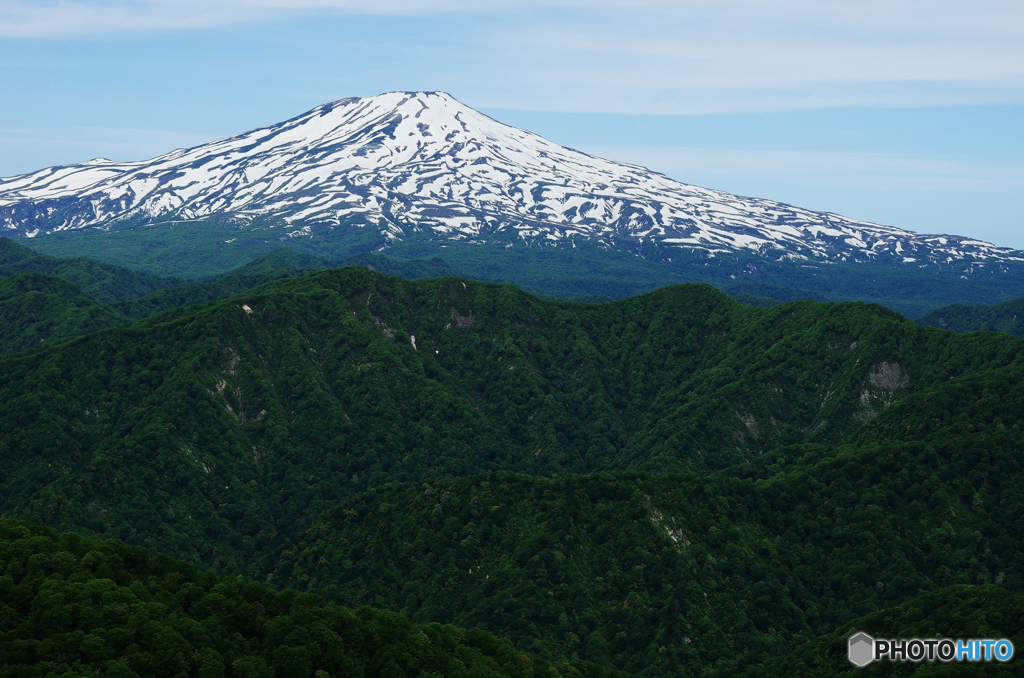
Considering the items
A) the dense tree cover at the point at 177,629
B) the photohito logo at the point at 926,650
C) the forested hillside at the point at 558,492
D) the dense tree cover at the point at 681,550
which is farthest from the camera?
the forested hillside at the point at 558,492

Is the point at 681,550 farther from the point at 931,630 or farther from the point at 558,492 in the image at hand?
the point at 931,630

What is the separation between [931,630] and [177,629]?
7229 centimetres

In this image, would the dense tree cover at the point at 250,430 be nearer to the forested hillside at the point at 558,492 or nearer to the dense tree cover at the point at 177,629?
the forested hillside at the point at 558,492

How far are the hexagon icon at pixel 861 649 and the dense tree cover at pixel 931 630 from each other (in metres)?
0.88

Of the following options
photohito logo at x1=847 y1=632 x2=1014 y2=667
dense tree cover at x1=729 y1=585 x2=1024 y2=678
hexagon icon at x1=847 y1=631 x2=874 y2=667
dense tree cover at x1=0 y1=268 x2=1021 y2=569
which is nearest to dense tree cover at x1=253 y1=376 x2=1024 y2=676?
dense tree cover at x1=729 y1=585 x2=1024 y2=678

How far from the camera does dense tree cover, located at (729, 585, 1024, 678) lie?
89812 mm

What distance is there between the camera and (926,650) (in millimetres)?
92625

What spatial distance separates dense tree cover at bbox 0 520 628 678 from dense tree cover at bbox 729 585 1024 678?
26.8 meters

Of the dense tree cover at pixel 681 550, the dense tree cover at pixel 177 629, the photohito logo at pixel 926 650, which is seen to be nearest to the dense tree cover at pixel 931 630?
the photohito logo at pixel 926 650

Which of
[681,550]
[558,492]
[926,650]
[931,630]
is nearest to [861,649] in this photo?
[926,650]

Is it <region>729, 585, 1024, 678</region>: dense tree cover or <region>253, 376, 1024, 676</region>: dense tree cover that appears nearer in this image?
<region>729, 585, 1024, 678</region>: dense tree cover

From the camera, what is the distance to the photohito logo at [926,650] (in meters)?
88.9

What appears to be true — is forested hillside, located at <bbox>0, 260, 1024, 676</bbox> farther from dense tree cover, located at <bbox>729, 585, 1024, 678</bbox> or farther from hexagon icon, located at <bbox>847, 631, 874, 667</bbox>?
hexagon icon, located at <bbox>847, 631, 874, 667</bbox>

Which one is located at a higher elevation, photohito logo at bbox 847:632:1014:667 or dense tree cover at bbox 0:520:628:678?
dense tree cover at bbox 0:520:628:678
